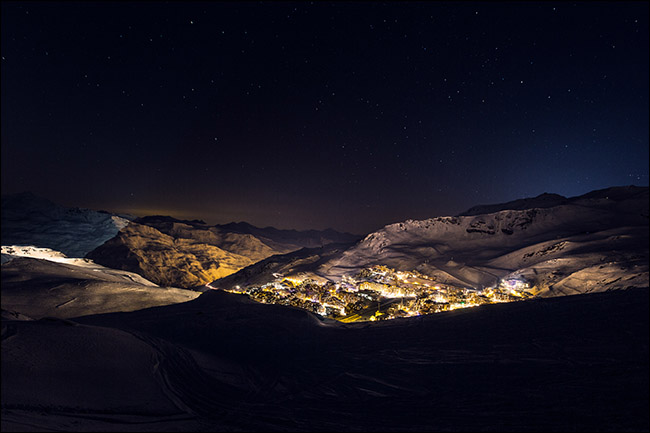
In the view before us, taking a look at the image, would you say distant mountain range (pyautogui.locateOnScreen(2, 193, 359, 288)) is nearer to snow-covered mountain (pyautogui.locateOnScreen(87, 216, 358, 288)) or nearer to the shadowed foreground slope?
snow-covered mountain (pyautogui.locateOnScreen(87, 216, 358, 288))

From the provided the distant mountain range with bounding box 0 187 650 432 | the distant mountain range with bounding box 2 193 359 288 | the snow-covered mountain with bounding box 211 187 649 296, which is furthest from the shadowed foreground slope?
the distant mountain range with bounding box 2 193 359 288

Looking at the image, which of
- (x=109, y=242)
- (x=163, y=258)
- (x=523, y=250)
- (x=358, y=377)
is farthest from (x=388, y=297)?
(x=109, y=242)

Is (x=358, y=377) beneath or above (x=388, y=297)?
above

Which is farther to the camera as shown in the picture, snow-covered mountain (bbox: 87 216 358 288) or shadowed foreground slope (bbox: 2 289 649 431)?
snow-covered mountain (bbox: 87 216 358 288)

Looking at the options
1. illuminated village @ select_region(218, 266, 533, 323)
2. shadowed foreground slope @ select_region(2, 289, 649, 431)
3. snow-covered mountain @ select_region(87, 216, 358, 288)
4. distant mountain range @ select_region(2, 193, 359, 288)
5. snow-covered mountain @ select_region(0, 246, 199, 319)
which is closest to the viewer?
shadowed foreground slope @ select_region(2, 289, 649, 431)

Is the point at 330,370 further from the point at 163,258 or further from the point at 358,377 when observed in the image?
the point at 163,258

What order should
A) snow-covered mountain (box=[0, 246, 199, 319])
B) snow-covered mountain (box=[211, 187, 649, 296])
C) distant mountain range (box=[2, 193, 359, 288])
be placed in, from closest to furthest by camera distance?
Answer: snow-covered mountain (box=[0, 246, 199, 319])
snow-covered mountain (box=[211, 187, 649, 296])
distant mountain range (box=[2, 193, 359, 288])

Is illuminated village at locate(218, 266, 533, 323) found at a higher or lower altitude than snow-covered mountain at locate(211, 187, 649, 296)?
lower
